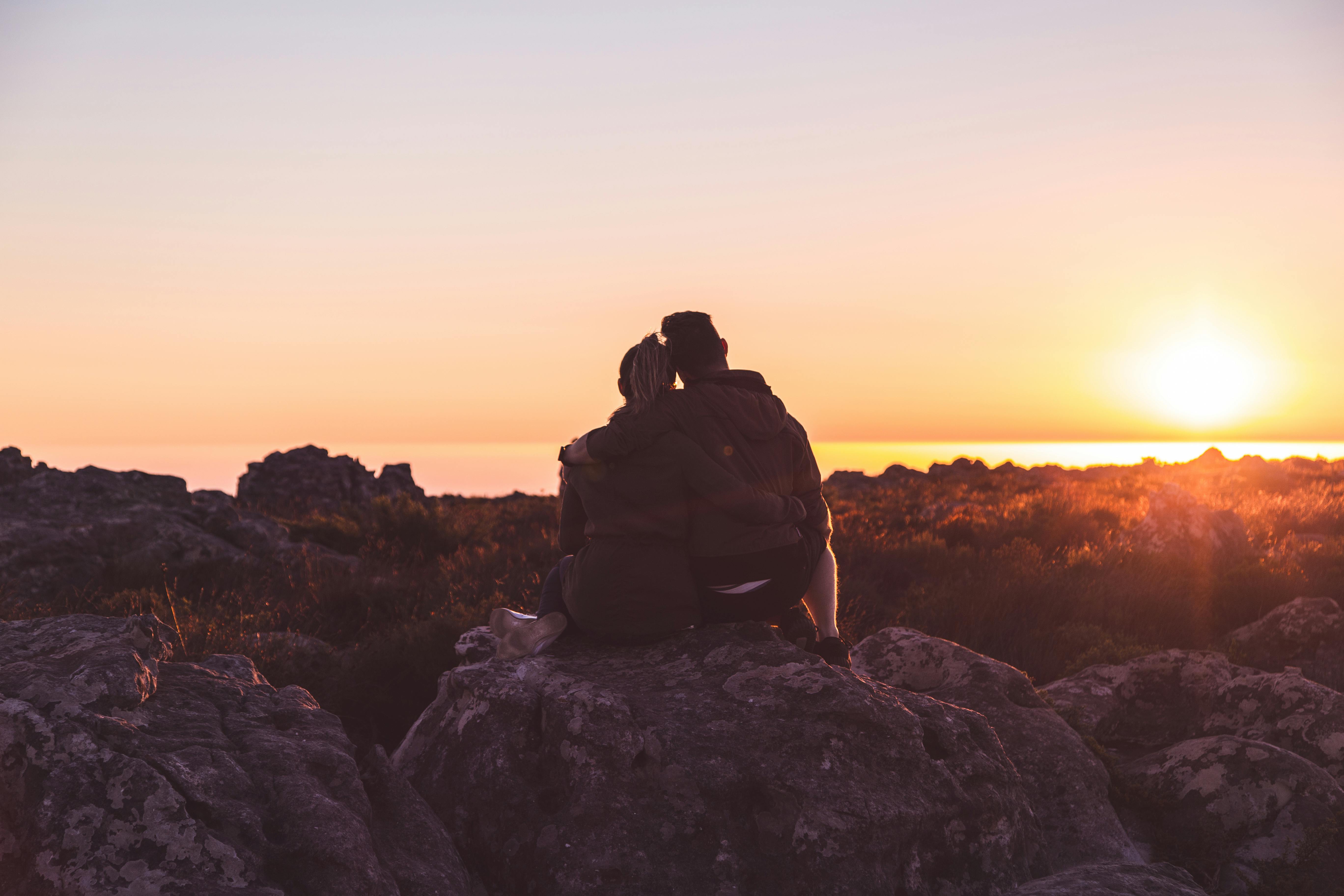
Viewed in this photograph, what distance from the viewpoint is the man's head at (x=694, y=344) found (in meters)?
4.72

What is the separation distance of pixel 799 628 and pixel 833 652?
273mm

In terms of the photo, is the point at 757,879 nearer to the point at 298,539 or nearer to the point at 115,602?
the point at 115,602

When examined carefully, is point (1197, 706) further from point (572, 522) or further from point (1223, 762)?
point (572, 522)

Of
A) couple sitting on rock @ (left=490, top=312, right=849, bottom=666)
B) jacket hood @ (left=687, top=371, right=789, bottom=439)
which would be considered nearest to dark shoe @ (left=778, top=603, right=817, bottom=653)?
couple sitting on rock @ (left=490, top=312, right=849, bottom=666)

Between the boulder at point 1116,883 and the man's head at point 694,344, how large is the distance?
286 centimetres

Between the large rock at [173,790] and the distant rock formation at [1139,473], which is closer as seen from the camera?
the large rock at [173,790]

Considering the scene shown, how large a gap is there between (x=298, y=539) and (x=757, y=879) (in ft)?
43.8

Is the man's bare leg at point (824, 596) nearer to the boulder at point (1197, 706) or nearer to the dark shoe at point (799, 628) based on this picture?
the dark shoe at point (799, 628)

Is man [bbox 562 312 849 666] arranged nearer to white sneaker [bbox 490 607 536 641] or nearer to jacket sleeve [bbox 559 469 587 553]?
jacket sleeve [bbox 559 469 587 553]

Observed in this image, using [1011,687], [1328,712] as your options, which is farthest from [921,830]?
[1328,712]

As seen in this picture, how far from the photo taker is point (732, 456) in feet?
15.4

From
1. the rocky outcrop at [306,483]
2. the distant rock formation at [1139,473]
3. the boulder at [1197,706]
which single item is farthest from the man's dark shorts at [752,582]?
the rocky outcrop at [306,483]

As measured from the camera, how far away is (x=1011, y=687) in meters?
5.38

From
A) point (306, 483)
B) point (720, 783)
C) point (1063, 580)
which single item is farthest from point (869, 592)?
point (306, 483)
